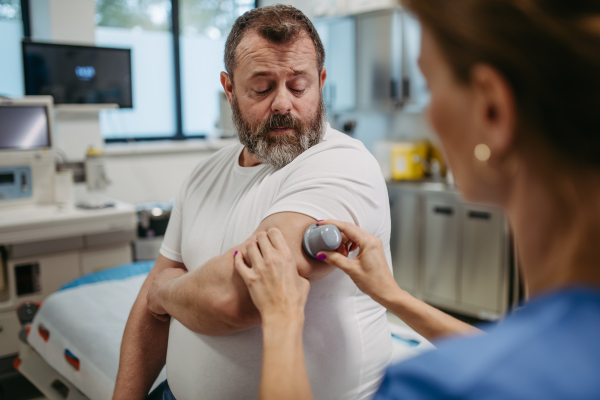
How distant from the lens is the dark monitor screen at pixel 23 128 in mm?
2738

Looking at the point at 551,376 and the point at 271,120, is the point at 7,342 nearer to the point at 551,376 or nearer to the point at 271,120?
the point at 271,120

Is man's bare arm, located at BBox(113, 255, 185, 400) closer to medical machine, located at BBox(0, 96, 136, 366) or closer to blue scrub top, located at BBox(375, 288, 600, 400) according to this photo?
blue scrub top, located at BBox(375, 288, 600, 400)

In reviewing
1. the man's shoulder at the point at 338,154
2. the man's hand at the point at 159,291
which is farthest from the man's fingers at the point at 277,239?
the man's hand at the point at 159,291

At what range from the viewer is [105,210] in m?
2.89

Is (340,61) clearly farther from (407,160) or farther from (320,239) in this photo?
(320,239)

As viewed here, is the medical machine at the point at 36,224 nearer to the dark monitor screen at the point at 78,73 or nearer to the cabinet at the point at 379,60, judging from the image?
the dark monitor screen at the point at 78,73

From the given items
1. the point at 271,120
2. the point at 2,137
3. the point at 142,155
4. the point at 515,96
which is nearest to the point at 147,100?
the point at 142,155

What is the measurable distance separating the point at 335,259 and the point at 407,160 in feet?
10.4

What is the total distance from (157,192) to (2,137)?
4.66 feet

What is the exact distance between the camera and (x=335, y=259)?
94cm

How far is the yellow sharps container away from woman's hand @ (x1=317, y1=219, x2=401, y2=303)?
305 cm

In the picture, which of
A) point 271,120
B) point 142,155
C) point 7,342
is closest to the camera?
point 271,120

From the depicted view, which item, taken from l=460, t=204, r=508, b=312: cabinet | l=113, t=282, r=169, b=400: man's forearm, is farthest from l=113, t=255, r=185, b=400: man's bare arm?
l=460, t=204, r=508, b=312: cabinet

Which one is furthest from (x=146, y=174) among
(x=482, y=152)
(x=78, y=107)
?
(x=482, y=152)
